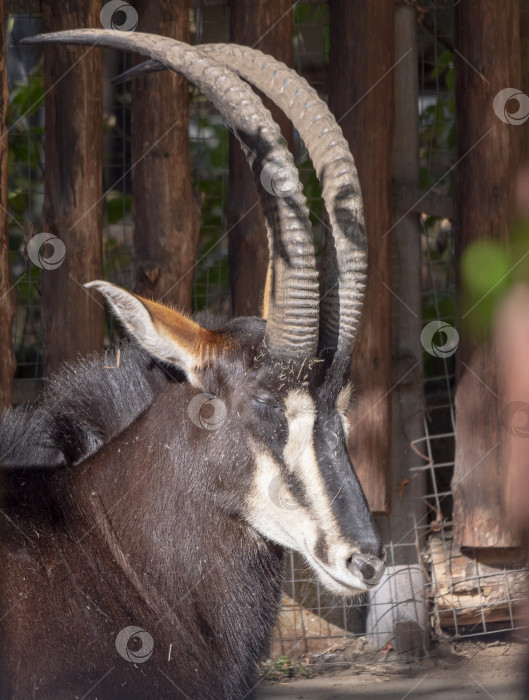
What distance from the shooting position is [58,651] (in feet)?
11.6

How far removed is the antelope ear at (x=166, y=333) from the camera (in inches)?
135

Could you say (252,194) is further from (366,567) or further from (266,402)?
(366,567)

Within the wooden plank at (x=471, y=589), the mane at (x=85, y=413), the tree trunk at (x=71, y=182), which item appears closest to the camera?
the mane at (x=85, y=413)

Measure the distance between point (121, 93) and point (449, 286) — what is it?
3.23 metres

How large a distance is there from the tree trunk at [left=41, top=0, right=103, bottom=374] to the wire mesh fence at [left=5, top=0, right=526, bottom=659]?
0.74 metres

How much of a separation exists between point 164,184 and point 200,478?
2.56 m

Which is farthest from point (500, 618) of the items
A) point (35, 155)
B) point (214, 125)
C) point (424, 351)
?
point (35, 155)

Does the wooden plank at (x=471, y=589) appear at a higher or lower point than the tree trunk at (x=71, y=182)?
lower

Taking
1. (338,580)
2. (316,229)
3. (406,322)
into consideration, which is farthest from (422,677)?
(316,229)

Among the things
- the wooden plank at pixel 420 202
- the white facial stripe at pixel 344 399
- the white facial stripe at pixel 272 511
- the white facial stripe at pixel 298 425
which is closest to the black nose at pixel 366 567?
the white facial stripe at pixel 272 511

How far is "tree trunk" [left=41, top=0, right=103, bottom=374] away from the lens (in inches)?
221

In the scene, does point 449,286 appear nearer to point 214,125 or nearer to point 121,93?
point 214,125

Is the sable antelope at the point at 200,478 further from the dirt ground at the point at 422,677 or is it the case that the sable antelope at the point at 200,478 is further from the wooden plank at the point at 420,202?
the wooden plank at the point at 420,202

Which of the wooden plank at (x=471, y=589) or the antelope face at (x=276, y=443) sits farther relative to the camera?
the wooden plank at (x=471, y=589)
